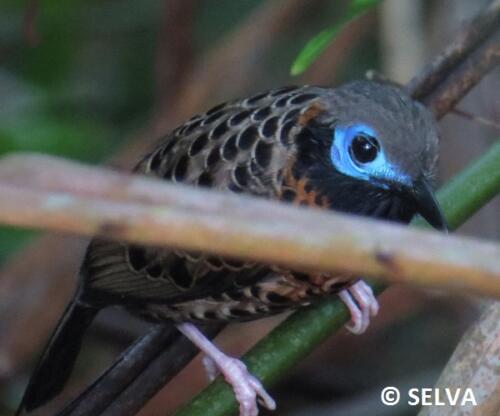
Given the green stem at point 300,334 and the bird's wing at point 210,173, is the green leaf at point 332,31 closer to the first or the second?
the bird's wing at point 210,173

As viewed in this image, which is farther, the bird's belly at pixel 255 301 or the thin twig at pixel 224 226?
the bird's belly at pixel 255 301

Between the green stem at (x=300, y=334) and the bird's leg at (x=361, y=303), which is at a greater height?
the green stem at (x=300, y=334)

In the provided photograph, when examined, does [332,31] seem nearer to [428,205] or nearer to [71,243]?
[428,205]

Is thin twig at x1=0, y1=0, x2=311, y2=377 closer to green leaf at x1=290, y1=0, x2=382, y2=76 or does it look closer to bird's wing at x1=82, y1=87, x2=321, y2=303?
bird's wing at x1=82, y1=87, x2=321, y2=303

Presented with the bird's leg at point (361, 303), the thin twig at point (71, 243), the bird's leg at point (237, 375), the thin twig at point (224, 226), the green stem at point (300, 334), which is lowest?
the thin twig at point (71, 243)

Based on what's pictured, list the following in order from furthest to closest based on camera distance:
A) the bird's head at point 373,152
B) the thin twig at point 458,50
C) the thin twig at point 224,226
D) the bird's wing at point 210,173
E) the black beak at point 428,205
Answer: the thin twig at point 458,50, the bird's wing at point 210,173, the bird's head at point 373,152, the black beak at point 428,205, the thin twig at point 224,226

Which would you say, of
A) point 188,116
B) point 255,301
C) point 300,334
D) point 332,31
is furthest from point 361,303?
point 188,116

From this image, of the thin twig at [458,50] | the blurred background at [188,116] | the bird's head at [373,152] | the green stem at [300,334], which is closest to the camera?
the green stem at [300,334]

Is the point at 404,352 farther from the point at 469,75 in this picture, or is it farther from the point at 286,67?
the point at 469,75
